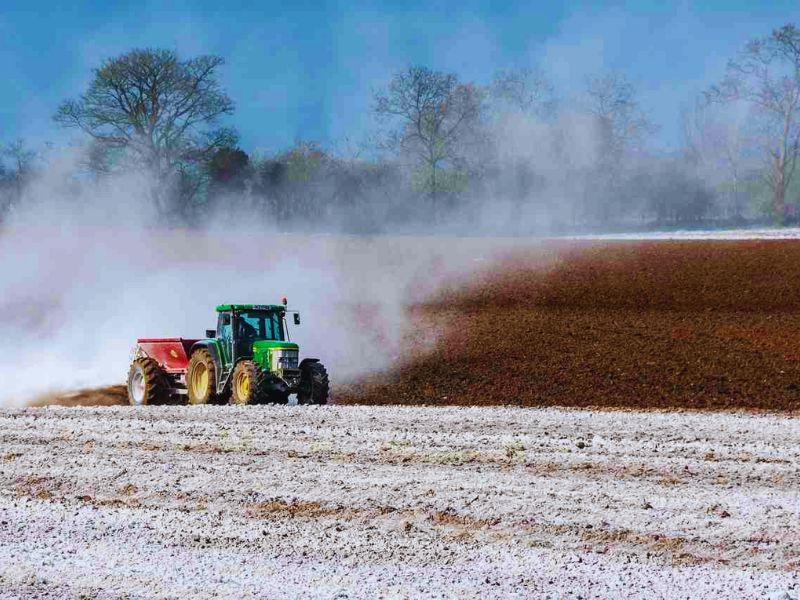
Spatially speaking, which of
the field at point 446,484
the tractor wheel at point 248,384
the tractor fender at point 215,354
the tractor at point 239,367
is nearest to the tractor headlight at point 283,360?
the tractor at point 239,367

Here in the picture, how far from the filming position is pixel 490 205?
169ft

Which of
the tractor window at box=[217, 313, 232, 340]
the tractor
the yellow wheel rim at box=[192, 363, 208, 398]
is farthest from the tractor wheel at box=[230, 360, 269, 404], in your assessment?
the yellow wheel rim at box=[192, 363, 208, 398]

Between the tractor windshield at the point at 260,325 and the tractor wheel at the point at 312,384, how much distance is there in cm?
96

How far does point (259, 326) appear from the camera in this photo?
1869cm

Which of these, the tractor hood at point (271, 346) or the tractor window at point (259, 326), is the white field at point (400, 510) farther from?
the tractor window at point (259, 326)

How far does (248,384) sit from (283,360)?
714 millimetres

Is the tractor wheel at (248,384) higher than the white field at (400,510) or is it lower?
higher

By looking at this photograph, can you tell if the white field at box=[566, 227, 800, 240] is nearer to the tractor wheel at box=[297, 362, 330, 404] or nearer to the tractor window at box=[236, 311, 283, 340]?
the tractor window at box=[236, 311, 283, 340]

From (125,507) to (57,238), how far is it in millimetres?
37059

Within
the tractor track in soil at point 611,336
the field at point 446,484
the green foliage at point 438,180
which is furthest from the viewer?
the green foliage at point 438,180

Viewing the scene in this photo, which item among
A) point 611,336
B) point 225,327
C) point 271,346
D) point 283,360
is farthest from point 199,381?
point 611,336

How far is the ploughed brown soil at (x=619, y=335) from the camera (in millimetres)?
20031

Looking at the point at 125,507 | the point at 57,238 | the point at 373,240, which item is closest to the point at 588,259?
the point at 373,240

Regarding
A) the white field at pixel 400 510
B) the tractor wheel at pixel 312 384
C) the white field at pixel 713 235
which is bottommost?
the white field at pixel 400 510
